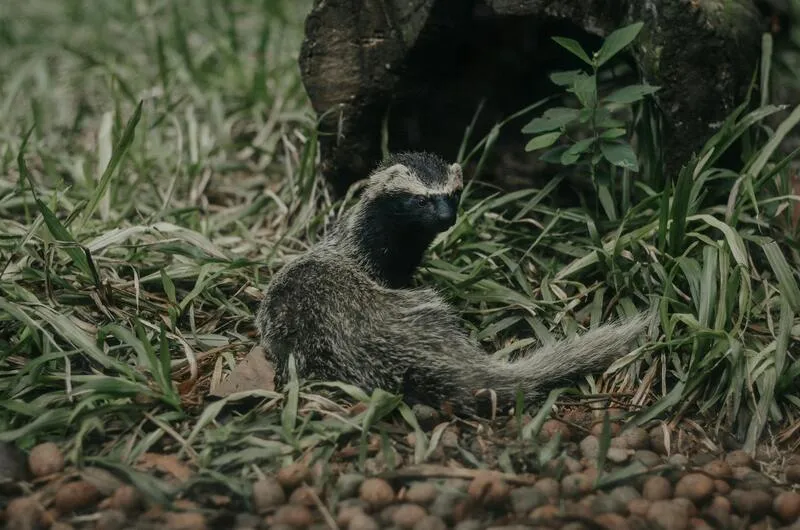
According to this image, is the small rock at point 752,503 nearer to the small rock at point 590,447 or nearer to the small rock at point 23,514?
the small rock at point 590,447

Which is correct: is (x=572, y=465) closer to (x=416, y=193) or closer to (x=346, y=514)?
(x=346, y=514)

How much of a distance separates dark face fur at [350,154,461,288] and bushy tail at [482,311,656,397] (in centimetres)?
76

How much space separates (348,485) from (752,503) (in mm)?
1397

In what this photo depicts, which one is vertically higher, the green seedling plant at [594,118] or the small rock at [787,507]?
the green seedling plant at [594,118]

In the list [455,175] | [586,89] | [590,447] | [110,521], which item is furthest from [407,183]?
[110,521]

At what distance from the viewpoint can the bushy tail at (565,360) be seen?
4035mm

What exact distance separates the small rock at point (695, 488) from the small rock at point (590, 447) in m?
0.36

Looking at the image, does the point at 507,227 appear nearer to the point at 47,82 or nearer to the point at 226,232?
the point at 226,232

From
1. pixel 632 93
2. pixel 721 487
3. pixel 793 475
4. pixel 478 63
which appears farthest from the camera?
pixel 478 63

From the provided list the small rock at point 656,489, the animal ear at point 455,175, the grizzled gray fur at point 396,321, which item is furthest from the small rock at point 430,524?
the animal ear at point 455,175

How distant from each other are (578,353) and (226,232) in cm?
251

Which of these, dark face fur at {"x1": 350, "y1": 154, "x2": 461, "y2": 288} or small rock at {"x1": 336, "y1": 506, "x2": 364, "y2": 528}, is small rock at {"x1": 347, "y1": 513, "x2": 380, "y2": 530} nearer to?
small rock at {"x1": 336, "y1": 506, "x2": 364, "y2": 528}

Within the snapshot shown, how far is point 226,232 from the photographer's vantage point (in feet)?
19.1

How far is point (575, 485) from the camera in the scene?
3381mm
